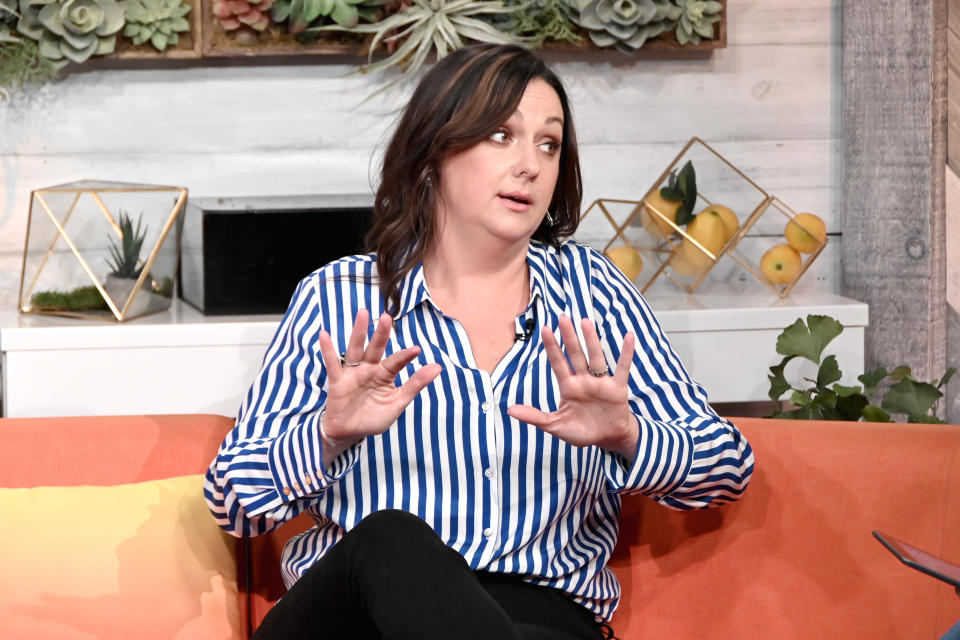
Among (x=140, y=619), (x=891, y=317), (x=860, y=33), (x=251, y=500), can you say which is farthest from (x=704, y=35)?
(x=140, y=619)

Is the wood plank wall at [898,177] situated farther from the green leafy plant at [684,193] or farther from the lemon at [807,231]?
the green leafy plant at [684,193]

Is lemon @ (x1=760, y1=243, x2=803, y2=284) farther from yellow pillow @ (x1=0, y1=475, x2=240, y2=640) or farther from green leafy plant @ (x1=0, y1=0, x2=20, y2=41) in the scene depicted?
green leafy plant @ (x1=0, y1=0, x2=20, y2=41)

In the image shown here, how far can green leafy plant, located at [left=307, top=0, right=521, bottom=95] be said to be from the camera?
88.4 inches

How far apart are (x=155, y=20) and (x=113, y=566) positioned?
118 centimetres

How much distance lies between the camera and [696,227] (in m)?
2.25

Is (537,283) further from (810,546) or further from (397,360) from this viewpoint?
(810,546)

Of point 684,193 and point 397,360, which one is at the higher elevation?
point 684,193

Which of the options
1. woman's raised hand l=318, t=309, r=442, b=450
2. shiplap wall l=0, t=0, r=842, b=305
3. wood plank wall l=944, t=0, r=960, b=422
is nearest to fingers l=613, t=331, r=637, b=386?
woman's raised hand l=318, t=309, r=442, b=450

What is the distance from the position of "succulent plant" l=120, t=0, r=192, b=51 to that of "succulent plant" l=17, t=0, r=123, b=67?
2 cm

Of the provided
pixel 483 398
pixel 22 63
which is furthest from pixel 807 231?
pixel 22 63

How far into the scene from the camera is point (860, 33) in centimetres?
232

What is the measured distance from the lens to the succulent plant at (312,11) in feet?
7.25

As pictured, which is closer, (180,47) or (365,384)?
(365,384)

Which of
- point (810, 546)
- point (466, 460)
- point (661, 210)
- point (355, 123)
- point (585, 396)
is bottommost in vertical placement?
point (810, 546)
